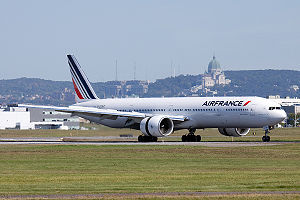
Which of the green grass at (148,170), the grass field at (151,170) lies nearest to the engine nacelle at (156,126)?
the grass field at (151,170)

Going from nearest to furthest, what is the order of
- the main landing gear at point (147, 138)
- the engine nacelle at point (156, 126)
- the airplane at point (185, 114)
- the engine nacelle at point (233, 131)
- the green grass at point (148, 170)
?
1. the green grass at point (148, 170)
2. the airplane at point (185, 114)
3. the engine nacelle at point (156, 126)
4. the main landing gear at point (147, 138)
5. the engine nacelle at point (233, 131)

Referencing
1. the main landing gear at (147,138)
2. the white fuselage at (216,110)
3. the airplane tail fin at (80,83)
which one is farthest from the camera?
the airplane tail fin at (80,83)

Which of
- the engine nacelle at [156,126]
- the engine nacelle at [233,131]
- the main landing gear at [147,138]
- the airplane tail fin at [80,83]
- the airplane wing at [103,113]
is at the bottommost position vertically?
the main landing gear at [147,138]

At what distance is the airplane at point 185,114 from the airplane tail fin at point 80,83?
172 cm

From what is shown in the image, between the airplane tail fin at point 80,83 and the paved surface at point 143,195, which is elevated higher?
the airplane tail fin at point 80,83

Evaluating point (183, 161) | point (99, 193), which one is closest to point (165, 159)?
point (183, 161)

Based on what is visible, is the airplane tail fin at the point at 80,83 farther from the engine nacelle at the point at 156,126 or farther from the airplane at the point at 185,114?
the engine nacelle at the point at 156,126

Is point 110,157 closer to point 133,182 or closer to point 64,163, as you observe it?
point 64,163

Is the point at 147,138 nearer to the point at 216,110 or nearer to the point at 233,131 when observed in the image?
the point at 216,110

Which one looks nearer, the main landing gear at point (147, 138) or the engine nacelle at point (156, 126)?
the engine nacelle at point (156, 126)

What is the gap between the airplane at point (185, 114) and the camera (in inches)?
3260

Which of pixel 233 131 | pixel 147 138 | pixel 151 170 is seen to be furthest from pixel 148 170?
pixel 233 131

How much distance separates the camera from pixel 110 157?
193ft

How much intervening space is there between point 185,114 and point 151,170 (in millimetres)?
42206
